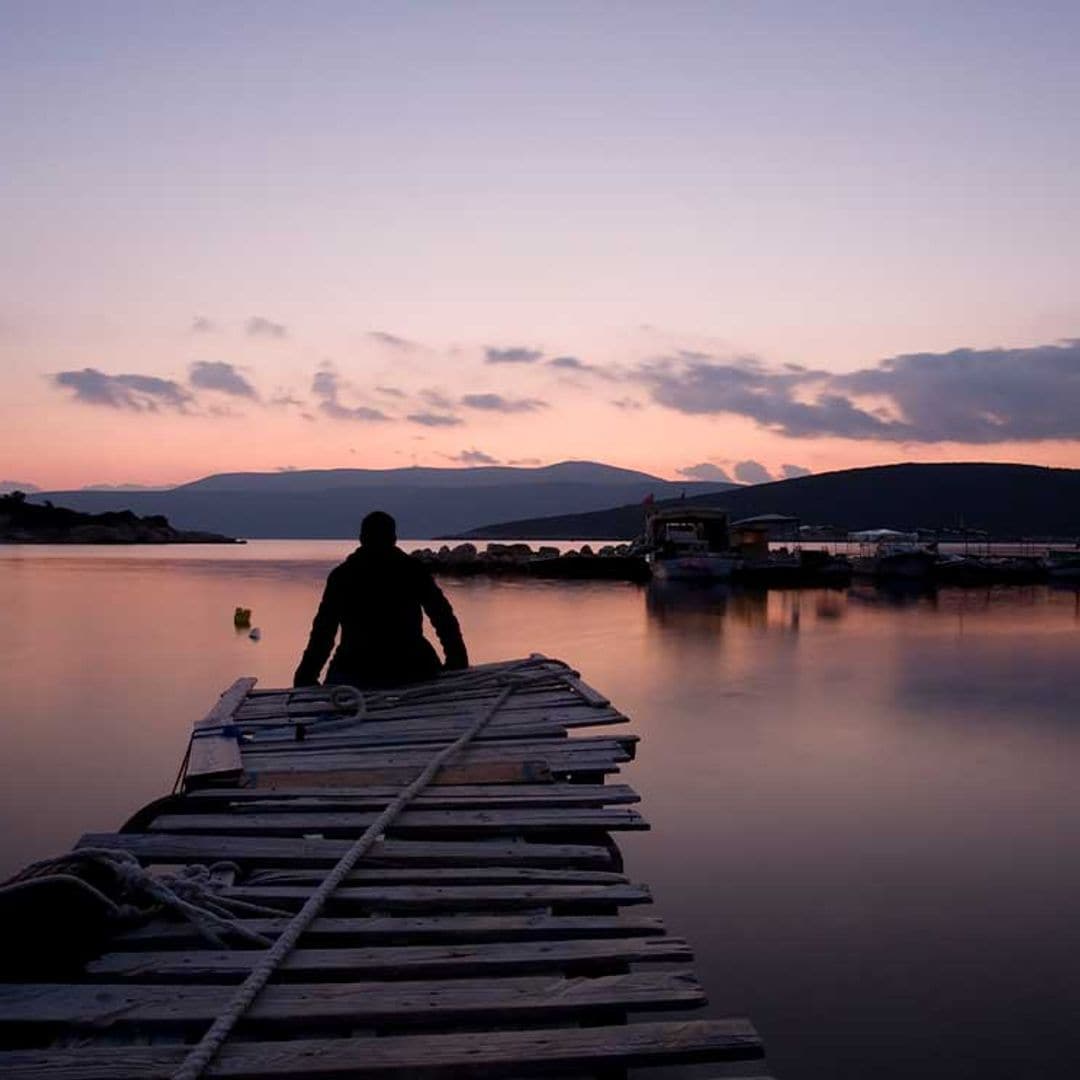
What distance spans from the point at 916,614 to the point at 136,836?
3670cm

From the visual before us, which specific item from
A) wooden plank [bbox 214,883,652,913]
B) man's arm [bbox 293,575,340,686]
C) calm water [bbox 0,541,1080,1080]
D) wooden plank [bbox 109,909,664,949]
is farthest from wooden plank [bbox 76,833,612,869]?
man's arm [bbox 293,575,340,686]

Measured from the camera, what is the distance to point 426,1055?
2.89 m

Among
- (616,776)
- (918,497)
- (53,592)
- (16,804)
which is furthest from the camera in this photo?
(918,497)

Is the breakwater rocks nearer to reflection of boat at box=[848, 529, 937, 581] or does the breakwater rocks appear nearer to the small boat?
reflection of boat at box=[848, 529, 937, 581]

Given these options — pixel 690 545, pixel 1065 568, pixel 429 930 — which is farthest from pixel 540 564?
pixel 429 930

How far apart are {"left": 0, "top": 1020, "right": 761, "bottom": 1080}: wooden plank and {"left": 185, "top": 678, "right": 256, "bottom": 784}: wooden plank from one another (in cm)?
319

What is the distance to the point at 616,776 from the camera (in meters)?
12.1

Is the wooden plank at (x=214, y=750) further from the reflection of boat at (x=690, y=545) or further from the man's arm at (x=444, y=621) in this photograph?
the reflection of boat at (x=690, y=545)

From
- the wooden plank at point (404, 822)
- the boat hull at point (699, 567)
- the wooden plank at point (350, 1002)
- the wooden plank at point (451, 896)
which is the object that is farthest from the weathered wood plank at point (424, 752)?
the boat hull at point (699, 567)

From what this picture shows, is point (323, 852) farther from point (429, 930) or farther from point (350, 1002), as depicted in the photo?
point (350, 1002)

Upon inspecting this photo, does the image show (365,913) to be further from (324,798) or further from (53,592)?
(53,592)

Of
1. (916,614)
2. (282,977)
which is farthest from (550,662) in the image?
(916,614)

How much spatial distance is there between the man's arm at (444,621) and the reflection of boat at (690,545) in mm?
44951

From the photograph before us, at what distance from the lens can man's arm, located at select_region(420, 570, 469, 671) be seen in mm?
8891
